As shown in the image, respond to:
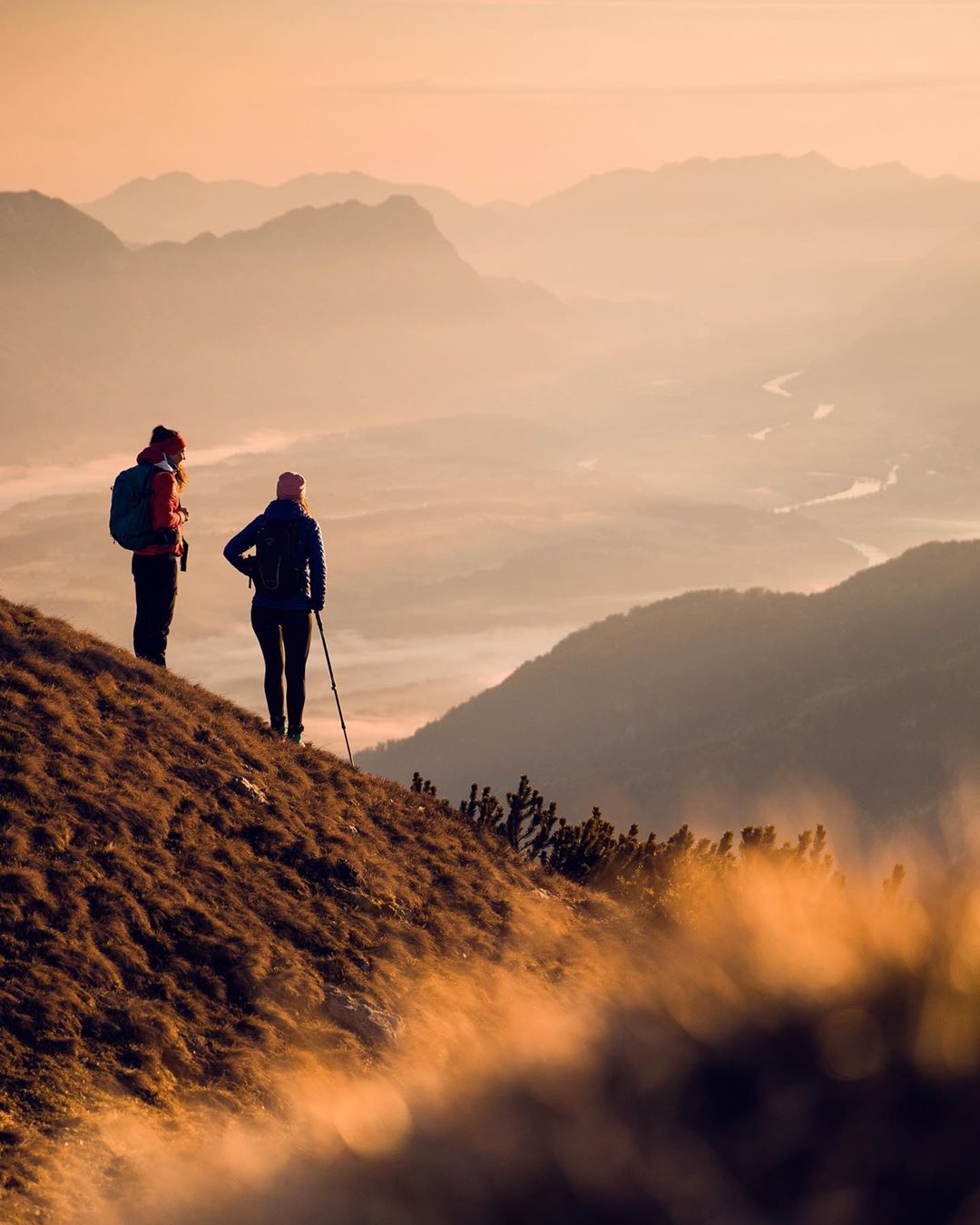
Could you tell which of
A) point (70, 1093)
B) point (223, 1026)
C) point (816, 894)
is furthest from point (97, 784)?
point (816, 894)

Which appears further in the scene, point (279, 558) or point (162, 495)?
point (279, 558)

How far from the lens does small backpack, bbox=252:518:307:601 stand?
16.5m

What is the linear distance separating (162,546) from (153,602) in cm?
86

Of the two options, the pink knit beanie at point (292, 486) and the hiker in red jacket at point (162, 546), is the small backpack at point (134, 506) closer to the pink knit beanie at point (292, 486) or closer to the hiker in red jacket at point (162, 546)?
the hiker in red jacket at point (162, 546)

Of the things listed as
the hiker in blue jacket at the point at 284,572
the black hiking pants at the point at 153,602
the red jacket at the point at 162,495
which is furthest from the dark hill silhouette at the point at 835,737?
the red jacket at the point at 162,495

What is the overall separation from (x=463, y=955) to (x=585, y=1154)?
3.31 m

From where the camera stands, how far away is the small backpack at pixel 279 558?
16469 mm

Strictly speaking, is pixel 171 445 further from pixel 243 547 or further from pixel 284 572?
pixel 284 572

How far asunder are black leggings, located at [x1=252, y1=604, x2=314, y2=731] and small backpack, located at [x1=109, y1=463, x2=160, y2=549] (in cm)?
160

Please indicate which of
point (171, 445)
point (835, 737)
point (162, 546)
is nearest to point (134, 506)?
point (162, 546)

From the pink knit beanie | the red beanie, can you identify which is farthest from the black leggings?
the red beanie

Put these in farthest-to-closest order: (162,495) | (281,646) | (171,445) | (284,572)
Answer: (281,646) < (284,572) < (171,445) < (162,495)

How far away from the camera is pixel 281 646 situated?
56.1ft

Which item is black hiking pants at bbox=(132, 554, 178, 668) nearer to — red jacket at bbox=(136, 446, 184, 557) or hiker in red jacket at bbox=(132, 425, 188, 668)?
hiker in red jacket at bbox=(132, 425, 188, 668)
